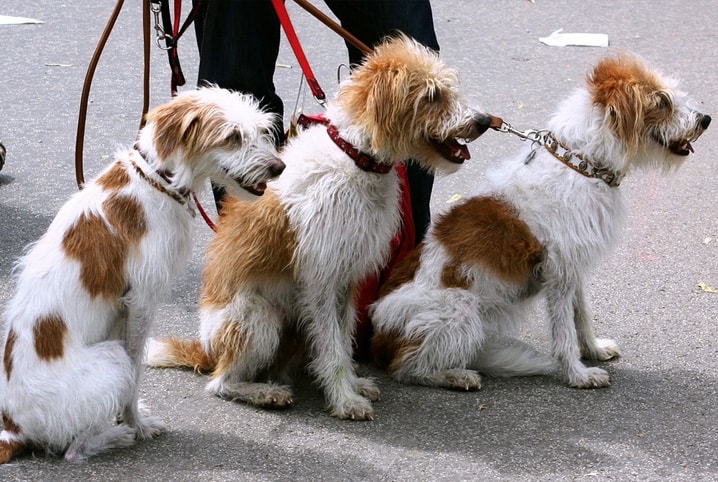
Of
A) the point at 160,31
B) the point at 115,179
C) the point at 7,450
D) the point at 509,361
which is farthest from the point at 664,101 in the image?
the point at 7,450

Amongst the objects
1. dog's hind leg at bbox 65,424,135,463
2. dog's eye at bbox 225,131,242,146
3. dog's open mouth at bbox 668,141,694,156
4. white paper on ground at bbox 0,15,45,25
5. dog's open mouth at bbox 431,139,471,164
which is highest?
dog's eye at bbox 225,131,242,146

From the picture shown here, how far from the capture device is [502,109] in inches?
305

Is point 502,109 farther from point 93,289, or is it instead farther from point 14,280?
point 93,289

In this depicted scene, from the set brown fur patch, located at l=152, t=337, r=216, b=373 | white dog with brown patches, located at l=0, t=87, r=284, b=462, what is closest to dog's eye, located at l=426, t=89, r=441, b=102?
white dog with brown patches, located at l=0, t=87, r=284, b=462

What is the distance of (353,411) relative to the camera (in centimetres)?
407

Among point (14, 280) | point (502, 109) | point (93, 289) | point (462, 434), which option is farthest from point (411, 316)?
point (502, 109)

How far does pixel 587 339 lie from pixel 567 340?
0.82 feet

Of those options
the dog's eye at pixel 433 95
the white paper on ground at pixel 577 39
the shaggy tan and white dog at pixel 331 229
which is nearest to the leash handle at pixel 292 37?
the shaggy tan and white dog at pixel 331 229

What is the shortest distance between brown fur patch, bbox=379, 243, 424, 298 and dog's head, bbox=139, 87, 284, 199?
3.43ft

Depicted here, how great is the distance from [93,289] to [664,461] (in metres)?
2.07

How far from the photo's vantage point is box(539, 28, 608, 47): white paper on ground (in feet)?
29.5

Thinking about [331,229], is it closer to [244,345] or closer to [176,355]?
[244,345]

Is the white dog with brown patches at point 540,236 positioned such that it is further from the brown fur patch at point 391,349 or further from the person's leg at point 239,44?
the person's leg at point 239,44

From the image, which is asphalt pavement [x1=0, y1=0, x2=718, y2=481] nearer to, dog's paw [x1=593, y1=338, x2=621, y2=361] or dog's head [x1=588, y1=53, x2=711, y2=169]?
dog's paw [x1=593, y1=338, x2=621, y2=361]
